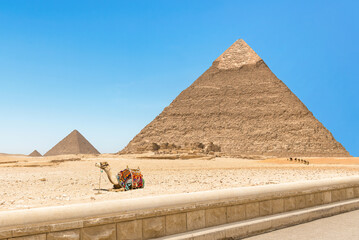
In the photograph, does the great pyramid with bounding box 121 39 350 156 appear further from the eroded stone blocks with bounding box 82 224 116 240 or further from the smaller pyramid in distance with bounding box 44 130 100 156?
the eroded stone blocks with bounding box 82 224 116 240

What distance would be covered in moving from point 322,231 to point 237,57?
137m

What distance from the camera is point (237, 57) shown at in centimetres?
13888

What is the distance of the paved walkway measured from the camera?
15.8 ft

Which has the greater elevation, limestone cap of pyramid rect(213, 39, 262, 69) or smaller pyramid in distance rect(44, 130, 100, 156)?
limestone cap of pyramid rect(213, 39, 262, 69)

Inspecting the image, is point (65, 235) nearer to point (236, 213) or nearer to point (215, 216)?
point (215, 216)

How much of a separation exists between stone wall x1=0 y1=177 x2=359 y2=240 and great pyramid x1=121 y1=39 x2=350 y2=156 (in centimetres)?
9802

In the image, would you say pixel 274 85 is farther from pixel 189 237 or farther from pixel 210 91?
pixel 189 237

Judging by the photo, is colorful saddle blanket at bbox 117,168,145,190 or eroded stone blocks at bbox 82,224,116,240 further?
colorful saddle blanket at bbox 117,168,145,190

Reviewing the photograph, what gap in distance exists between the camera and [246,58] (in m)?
137

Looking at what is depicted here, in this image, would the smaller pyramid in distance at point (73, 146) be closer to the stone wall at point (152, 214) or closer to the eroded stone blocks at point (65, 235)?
the stone wall at point (152, 214)

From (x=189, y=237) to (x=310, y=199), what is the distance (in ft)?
9.14

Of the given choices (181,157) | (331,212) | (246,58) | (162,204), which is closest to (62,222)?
(162,204)

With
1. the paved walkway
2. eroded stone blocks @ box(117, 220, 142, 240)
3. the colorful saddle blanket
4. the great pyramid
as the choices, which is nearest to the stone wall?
eroded stone blocks @ box(117, 220, 142, 240)

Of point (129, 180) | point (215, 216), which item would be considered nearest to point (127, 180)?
point (129, 180)
